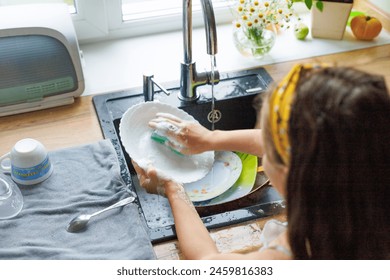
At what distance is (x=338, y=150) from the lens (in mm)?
746

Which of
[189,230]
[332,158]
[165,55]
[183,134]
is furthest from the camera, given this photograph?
[165,55]

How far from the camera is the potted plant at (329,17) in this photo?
1.56 m

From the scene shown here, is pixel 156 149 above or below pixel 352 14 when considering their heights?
below

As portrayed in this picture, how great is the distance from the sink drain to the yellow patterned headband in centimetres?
63

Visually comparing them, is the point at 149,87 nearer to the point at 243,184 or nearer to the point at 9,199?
the point at 243,184

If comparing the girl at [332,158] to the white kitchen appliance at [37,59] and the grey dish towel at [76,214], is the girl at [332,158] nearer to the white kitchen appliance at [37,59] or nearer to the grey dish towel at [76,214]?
the grey dish towel at [76,214]

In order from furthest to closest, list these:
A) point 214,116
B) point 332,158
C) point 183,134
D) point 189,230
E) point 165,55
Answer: point 165,55 < point 214,116 < point 183,134 < point 189,230 < point 332,158

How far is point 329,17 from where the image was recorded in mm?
1608

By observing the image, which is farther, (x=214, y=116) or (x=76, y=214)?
(x=214, y=116)

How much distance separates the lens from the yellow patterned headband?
0.79 m

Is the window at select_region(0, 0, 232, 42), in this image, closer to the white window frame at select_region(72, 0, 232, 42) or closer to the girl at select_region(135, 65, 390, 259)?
the white window frame at select_region(72, 0, 232, 42)

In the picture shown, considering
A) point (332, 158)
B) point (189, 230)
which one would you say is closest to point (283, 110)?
point (332, 158)

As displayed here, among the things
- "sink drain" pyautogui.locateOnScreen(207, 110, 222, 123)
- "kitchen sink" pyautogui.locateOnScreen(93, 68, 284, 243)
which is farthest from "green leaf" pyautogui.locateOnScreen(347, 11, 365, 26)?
"sink drain" pyautogui.locateOnScreen(207, 110, 222, 123)

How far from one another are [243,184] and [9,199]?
57 cm
